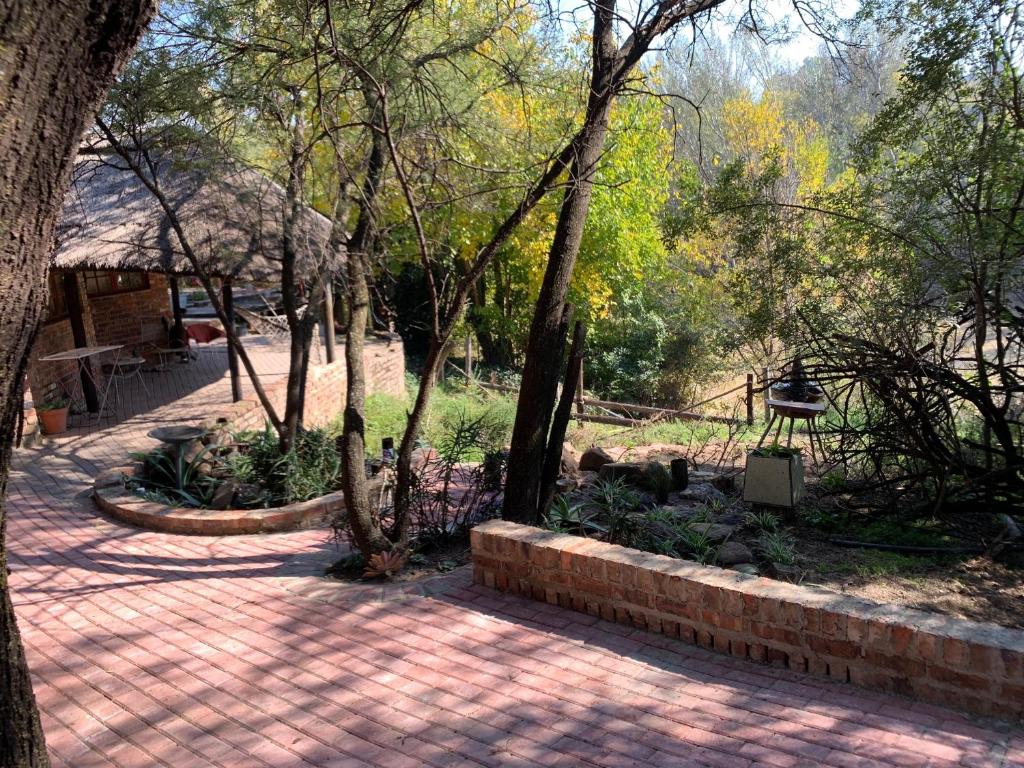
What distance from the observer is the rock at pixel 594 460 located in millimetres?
8672

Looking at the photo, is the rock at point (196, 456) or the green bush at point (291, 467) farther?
the rock at point (196, 456)

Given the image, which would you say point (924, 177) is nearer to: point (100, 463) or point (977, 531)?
point (977, 531)

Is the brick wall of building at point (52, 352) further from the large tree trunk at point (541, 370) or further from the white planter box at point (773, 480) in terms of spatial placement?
the white planter box at point (773, 480)

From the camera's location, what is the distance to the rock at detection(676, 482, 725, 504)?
7.00 m

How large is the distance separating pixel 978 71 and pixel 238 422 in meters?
8.29

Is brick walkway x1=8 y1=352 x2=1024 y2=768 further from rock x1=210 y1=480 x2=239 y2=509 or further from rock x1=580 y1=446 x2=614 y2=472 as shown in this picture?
rock x1=580 y1=446 x2=614 y2=472

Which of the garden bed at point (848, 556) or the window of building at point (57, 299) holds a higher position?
the window of building at point (57, 299)

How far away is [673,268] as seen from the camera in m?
23.5

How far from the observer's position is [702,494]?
23.6 ft

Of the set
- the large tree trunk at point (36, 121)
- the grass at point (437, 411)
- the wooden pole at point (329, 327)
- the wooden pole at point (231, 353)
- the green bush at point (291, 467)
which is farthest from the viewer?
the wooden pole at point (329, 327)

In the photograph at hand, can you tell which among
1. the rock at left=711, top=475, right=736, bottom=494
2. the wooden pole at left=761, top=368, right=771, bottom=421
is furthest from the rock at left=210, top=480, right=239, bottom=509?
the wooden pole at left=761, top=368, right=771, bottom=421

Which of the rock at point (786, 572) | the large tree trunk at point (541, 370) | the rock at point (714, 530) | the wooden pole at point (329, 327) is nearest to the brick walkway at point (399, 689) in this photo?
the large tree trunk at point (541, 370)

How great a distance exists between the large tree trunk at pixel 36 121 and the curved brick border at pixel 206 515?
174 inches

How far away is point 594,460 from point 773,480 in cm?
263
